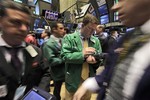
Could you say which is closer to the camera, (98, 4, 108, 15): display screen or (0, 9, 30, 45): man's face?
(0, 9, 30, 45): man's face

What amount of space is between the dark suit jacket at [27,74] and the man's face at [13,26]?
121 millimetres

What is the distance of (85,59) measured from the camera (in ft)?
11.3

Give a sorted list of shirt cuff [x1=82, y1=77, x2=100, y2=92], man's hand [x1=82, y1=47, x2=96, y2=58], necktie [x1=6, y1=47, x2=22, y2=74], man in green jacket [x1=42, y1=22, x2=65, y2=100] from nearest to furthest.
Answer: shirt cuff [x1=82, y1=77, x2=100, y2=92], necktie [x1=6, y1=47, x2=22, y2=74], man's hand [x1=82, y1=47, x2=96, y2=58], man in green jacket [x1=42, y1=22, x2=65, y2=100]

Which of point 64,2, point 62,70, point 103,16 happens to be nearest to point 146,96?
point 62,70

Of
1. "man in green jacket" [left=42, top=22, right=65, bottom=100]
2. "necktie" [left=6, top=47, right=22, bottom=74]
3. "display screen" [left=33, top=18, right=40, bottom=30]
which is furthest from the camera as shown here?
"display screen" [left=33, top=18, right=40, bottom=30]

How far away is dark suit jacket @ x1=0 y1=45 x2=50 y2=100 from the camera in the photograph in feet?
6.05

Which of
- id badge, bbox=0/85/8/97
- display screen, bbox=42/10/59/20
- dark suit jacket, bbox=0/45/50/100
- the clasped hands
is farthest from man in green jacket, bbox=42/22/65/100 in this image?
display screen, bbox=42/10/59/20

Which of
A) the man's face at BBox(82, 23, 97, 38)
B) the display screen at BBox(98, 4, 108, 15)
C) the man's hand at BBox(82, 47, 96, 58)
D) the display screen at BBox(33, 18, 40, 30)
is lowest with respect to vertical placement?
the man's hand at BBox(82, 47, 96, 58)

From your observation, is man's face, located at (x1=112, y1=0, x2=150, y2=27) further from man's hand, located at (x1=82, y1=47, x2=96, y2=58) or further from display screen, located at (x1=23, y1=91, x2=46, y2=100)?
man's hand, located at (x1=82, y1=47, x2=96, y2=58)

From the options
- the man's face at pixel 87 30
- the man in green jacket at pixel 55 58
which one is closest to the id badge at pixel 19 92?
the man's face at pixel 87 30

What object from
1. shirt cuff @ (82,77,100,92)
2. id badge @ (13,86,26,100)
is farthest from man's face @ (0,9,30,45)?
shirt cuff @ (82,77,100,92)

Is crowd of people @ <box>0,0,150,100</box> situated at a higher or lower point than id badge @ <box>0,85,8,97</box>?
higher

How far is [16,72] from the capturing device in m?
1.91

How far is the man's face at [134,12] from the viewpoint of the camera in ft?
3.87
